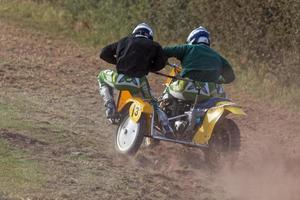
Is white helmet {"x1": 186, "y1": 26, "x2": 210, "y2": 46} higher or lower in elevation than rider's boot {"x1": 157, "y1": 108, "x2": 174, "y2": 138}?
higher

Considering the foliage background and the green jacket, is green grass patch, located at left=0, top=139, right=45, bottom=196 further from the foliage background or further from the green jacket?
the foliage background

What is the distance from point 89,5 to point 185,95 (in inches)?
375

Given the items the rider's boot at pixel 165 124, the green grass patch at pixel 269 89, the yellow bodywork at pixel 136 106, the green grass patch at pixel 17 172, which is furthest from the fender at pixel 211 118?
the green grass patch at pixel 269 89

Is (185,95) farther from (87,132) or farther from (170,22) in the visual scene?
(170,22)

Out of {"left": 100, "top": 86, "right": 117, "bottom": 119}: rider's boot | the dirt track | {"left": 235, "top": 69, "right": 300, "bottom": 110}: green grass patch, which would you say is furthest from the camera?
{"left": 235, "top": 69, "right": 300, "bottom": 110}: green grass patch

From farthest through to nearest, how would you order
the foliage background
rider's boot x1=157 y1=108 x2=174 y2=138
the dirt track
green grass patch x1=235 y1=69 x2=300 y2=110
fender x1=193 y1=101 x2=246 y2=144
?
the foliage background
green grass patch x1=235 y1=69 x2=300 y2=110
rider's boot x1=157 y1=108 x2=174 y2=138
fender x1=193 y1=101 x2=246 y2=144
the dirt track

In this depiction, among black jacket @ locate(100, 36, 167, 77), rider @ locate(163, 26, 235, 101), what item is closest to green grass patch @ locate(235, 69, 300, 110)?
rider @ locate(163, 26, 235, 101)

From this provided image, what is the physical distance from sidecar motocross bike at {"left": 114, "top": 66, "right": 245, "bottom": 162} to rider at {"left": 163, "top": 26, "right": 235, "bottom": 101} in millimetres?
91

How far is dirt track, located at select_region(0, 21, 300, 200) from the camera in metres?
8.35

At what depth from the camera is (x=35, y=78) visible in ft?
48.1

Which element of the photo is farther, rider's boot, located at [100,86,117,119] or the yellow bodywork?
rider's boot, located at [100,86,117,119]

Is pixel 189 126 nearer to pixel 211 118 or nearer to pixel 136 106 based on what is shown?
pixel 211 118

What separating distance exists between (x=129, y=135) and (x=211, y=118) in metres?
1.04

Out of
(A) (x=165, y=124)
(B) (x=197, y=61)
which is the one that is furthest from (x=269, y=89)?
(A) (x=165, y=124)
